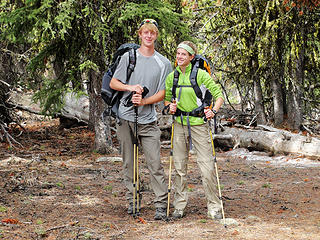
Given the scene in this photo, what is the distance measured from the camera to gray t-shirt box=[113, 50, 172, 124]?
17.9 ft

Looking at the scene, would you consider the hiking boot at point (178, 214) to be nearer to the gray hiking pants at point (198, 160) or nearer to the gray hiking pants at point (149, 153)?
the gray hiking pants at point (198, 160)

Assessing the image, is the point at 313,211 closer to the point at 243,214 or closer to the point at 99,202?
the point at 243,214

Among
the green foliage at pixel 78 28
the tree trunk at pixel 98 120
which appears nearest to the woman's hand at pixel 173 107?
the green foliage at pixel 78 28

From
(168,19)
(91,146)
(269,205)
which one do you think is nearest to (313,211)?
(269,205)

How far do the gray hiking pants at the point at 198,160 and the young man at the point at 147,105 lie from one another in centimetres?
23

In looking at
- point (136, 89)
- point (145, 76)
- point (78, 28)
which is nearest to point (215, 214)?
point (136, 89)

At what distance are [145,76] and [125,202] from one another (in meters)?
2.21

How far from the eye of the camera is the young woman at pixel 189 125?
17.5ft

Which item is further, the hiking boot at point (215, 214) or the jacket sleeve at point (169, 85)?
the jacket sleeve at point (169, 85)

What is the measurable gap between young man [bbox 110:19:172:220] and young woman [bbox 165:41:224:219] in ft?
0.59

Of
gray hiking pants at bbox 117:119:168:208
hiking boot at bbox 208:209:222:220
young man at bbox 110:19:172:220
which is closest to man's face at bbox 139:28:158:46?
young man at bbox 110:19:172:220

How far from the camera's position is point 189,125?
539 cm

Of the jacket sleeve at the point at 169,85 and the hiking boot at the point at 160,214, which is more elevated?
the jacket sleeve at the point at 169,85

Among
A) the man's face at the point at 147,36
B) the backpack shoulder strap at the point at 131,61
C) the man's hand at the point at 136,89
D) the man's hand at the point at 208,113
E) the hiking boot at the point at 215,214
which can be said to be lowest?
the hiking boot at the point at 215,214
